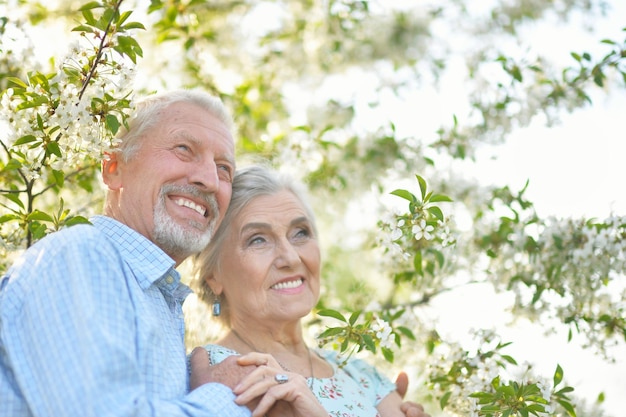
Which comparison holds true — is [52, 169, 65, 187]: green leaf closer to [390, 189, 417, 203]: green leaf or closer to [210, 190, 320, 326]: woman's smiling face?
[210, 190, 320, 326]: woman's smiling face

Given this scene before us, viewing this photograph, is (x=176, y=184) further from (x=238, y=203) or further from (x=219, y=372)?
(x=219, y=372)

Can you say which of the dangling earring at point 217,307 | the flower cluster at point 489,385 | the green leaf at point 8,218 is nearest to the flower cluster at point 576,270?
the flower cluster at point 489,385

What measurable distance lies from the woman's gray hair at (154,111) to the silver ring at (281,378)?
1001 millimetres

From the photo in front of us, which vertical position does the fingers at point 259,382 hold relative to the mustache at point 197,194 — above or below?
below

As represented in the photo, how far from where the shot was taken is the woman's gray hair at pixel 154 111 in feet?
9.45

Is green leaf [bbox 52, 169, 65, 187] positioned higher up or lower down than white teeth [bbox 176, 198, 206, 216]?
higher up

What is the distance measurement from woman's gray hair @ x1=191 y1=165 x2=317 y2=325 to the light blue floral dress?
0.43 m

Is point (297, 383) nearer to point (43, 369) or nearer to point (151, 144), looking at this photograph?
point (43, 369)

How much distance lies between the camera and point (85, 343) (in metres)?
1.99

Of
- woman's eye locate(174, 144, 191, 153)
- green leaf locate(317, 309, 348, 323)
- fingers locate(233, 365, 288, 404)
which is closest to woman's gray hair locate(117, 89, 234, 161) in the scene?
woman's eye locate(174, 144, 191, 153)

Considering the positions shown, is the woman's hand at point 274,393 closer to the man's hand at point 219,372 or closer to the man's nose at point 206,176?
the man's hand at point 219,372

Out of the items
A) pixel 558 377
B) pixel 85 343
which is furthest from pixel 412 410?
pixel 85 343

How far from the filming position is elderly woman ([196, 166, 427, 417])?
9.97 ft

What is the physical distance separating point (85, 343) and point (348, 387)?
4.46 ft
